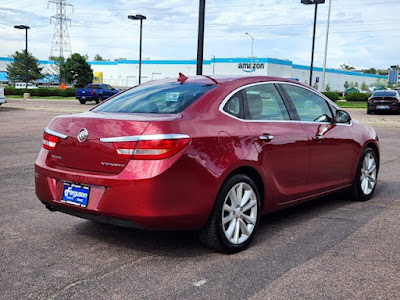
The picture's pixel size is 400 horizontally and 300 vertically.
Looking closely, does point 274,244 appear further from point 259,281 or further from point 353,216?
point 353,216

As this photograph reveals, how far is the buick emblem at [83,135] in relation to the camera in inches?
158

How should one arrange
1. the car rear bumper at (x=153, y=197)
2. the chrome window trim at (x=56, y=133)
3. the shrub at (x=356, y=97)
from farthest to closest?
the shrub at (x=356, y=97), the chrome window trim at (x=56, y=133), the car rear bumper at (x=153, y=197)

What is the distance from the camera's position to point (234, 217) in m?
4.24

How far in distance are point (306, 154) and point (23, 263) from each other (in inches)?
116

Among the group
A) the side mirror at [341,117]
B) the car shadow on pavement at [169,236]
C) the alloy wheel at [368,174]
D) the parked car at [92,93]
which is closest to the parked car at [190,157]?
the car shadow on pavement at [169,236]

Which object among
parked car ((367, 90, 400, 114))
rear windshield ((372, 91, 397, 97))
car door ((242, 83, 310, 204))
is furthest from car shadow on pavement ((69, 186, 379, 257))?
rear windshield ((372, 91, 397, 97))

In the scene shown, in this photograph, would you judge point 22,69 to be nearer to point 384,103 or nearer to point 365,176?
point 384,103

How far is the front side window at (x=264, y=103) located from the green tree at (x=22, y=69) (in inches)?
3960

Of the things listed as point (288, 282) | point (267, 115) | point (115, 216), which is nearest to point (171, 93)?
point (267, 115)

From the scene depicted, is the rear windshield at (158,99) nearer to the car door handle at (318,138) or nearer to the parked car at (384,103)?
the car door handle at (318,138)

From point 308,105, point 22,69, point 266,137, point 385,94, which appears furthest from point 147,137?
point 22,69

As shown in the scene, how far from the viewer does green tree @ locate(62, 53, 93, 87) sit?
7644cm

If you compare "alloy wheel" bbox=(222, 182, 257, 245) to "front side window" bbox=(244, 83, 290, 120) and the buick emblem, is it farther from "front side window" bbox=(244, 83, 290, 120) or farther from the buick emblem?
the buick emblem

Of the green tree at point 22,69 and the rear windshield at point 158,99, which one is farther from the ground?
the green tree at point 22,69
